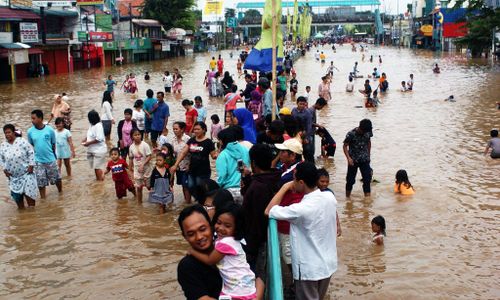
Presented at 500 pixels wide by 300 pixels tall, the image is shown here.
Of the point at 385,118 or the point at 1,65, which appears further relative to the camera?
the point at 1,65

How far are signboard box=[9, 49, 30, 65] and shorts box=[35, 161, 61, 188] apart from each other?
95.6 feet

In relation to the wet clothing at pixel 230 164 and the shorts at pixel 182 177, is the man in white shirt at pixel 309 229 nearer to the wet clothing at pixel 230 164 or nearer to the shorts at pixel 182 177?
the wet clothing at pixel 230 164

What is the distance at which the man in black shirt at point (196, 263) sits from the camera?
3.38 meters

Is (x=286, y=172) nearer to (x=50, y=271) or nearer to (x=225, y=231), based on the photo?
(x=225, y=231)

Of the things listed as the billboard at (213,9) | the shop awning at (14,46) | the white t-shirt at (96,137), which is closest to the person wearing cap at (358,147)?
the white t-shirt at (96,137)

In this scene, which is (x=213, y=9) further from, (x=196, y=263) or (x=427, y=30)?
(x=196, y=263)

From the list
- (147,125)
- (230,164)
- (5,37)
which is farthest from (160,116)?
(5,37)

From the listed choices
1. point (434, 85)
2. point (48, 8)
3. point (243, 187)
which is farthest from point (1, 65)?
point (243, 187)

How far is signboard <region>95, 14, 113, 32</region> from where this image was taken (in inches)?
2121

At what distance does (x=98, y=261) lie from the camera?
693 cm

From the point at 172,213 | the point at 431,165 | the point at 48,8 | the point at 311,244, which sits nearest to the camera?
the point at 311,244

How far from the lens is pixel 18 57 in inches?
1443

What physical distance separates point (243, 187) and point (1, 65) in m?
→ 35.5

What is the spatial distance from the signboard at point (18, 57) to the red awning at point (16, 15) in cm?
211
